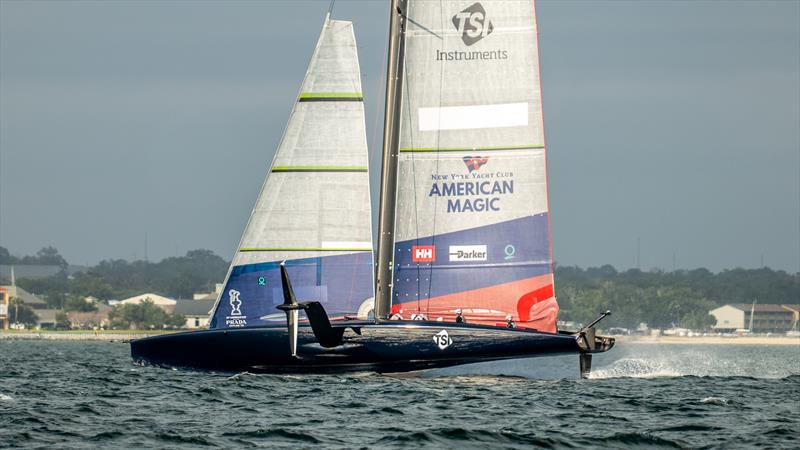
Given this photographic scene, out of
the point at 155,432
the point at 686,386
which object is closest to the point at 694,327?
the point at 686,386

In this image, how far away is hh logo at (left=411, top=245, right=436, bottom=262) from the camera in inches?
1229

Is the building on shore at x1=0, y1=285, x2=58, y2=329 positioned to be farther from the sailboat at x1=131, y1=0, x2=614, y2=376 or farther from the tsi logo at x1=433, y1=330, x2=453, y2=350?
the tsi logo at x1=433, y1=330, x2=453, y2=350

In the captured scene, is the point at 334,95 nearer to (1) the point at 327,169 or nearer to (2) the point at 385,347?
(1) the point at 327,169

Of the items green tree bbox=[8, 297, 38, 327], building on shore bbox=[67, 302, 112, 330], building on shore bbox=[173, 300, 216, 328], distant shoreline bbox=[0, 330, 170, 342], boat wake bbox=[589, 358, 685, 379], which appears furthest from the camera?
building on shore bbox=[67, 302, 112, 330]

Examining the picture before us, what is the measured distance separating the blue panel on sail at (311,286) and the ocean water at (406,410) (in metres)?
1.42

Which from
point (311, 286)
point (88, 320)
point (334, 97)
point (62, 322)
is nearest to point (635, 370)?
point (311, 286)

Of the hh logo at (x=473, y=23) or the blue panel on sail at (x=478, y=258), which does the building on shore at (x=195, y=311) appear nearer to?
the blue panel on sail at (x=478, y=258)

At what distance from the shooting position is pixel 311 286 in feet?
103

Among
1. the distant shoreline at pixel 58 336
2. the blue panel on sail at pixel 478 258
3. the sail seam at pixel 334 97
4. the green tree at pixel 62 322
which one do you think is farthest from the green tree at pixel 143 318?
the blue panel on sail at pixel 478 258

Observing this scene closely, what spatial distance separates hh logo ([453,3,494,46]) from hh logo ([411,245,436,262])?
4742 millimetres

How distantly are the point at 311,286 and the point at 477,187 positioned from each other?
4324 mm

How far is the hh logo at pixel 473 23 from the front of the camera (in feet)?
103

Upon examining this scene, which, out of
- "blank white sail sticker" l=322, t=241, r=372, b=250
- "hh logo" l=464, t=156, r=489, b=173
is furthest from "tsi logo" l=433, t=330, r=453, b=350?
"hh logo" l=464, t=156, r=489, b=173

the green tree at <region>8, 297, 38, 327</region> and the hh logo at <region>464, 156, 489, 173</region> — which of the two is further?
the green tree at <region>8, 297, 38, 327</region>
